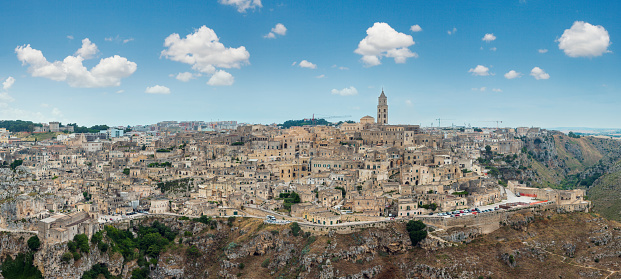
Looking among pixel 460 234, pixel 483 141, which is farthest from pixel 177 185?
pixel 483 141

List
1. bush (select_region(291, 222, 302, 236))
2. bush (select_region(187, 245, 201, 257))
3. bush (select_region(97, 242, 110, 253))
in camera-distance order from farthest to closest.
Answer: bush (select_region(187, 245, 201, 257)), bush (select_region(291, 222, 302, 236)), bush (select_region(97, 242, 110, 253))

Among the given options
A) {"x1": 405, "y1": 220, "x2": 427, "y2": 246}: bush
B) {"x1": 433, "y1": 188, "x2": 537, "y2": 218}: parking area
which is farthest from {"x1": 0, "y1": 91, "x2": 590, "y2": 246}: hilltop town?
{"x1": 405, "y1": 220, "x2": 427, "y2": 246}: bush

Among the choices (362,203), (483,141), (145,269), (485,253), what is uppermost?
(483,141)

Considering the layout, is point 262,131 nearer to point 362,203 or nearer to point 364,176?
point 364,176

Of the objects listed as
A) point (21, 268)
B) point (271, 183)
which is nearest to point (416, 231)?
point (271, 183)

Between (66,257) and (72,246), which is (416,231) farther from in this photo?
(66,257)

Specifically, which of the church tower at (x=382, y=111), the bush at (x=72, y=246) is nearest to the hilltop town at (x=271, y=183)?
the bush at (x=72, y=246)

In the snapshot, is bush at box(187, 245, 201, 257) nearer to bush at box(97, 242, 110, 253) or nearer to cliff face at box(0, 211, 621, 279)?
cliff face at box(0, 211, 621, 279)

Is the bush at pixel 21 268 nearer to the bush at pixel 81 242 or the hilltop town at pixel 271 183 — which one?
the hilltop town at pixel 271 183
